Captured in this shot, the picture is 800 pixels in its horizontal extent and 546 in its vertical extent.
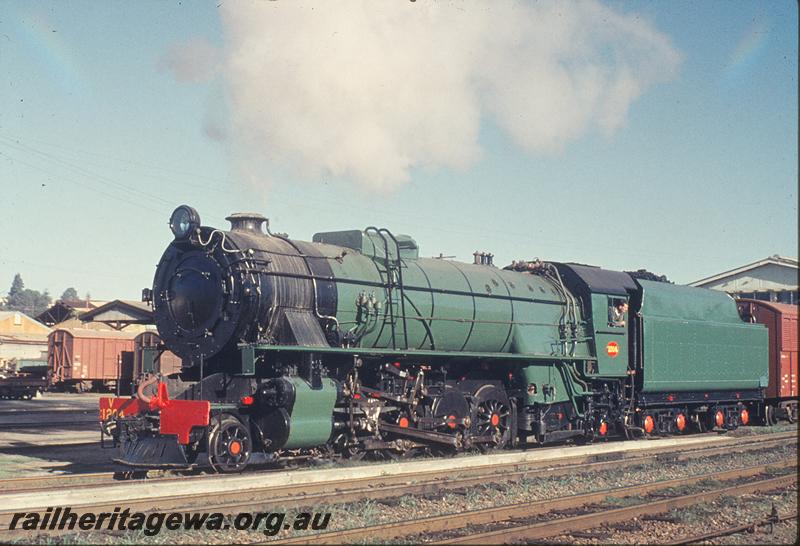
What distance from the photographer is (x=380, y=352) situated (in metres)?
14.6

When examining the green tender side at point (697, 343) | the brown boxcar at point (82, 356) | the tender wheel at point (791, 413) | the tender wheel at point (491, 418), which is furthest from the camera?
the brown boxcar at point (82, 356)

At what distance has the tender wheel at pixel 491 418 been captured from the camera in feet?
56.3

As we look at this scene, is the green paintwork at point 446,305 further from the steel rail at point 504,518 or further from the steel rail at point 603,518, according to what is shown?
the steel rail at point 603,518

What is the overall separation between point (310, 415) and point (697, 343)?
12807 mm

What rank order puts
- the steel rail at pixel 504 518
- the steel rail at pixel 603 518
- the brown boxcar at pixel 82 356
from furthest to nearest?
the brown boxcar at pixel 82 356 < the steel rail at pixel 603 518 < the steel rail at pixel 504 518

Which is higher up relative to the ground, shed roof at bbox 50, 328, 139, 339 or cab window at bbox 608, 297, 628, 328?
cab window at bbox 608, 297, 628, 328

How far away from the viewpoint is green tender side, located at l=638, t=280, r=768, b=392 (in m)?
21.1

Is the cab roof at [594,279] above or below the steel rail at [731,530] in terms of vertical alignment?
above

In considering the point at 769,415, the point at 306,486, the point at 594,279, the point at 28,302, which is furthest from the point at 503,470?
the point at 28,302

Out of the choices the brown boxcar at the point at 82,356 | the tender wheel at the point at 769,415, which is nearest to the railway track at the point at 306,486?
the tender wheel at the point at 769,415

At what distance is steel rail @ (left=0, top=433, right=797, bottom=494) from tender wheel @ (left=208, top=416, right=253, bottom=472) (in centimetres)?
29

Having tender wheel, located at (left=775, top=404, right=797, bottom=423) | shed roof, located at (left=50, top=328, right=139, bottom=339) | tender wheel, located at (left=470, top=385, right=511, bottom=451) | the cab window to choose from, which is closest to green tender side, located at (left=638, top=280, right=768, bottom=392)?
the cab window

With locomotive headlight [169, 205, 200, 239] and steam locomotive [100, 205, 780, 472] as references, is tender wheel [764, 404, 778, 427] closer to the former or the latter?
steam locomotive [100, 205, 780, 472]
